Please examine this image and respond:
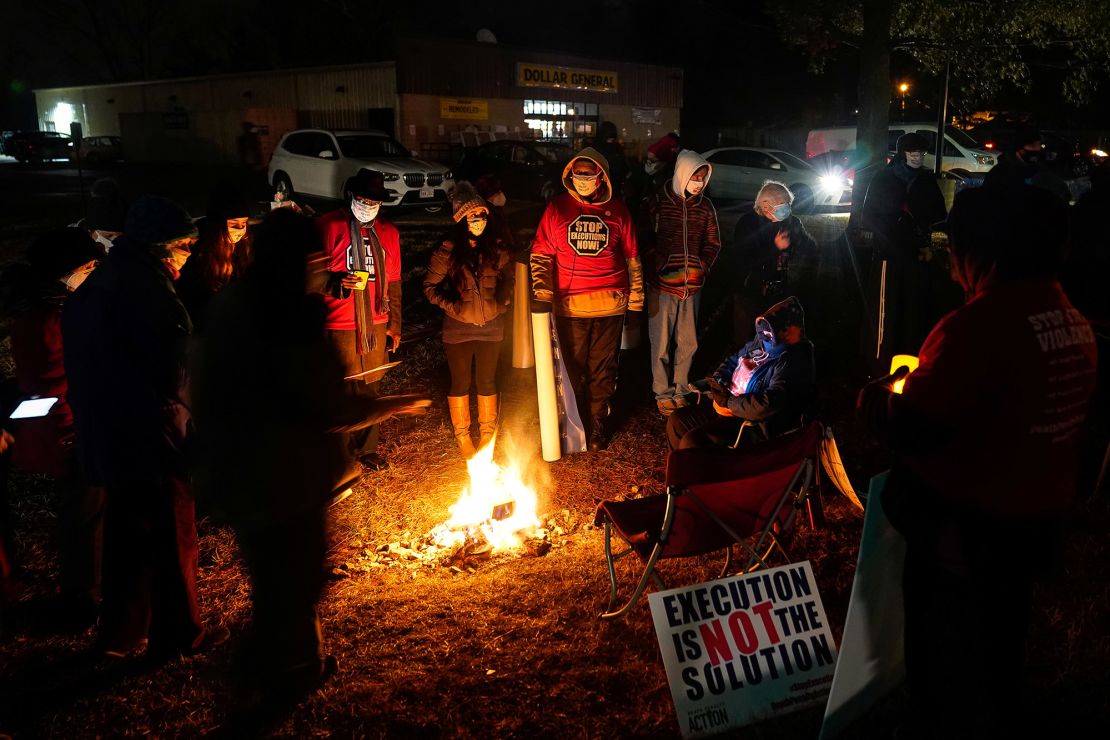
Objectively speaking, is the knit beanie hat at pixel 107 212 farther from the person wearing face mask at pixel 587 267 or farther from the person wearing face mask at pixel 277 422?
the person wearing face mask at pixel 277 422

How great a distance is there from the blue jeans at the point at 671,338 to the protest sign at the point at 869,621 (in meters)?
3.63

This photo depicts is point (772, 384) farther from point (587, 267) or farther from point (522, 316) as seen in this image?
point (522, 316)

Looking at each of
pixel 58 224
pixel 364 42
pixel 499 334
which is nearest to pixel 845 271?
pixel 499 334

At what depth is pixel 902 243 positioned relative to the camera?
269 inches

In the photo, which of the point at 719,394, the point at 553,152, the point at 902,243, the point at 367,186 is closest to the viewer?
the point at 719,394

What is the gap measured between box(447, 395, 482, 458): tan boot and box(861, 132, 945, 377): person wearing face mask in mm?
3533

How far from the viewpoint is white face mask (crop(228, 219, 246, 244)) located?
547 centimetres

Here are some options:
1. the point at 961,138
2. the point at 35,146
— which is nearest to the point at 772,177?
the point at 961,138

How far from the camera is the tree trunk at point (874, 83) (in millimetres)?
15555

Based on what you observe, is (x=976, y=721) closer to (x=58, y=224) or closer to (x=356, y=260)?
(x=356, y=260)

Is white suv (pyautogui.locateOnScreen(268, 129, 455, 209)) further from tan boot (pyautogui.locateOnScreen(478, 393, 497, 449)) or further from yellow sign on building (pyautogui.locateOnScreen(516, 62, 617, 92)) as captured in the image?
yellow sign on building (pyautogui.locateOnScreen(516, 62, 617, 92))

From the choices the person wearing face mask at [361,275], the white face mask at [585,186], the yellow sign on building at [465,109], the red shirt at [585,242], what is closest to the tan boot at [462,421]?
the person wearing face mask at [361,275]

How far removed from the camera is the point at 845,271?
33.1 ft

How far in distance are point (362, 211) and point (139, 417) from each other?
7.68 ft
